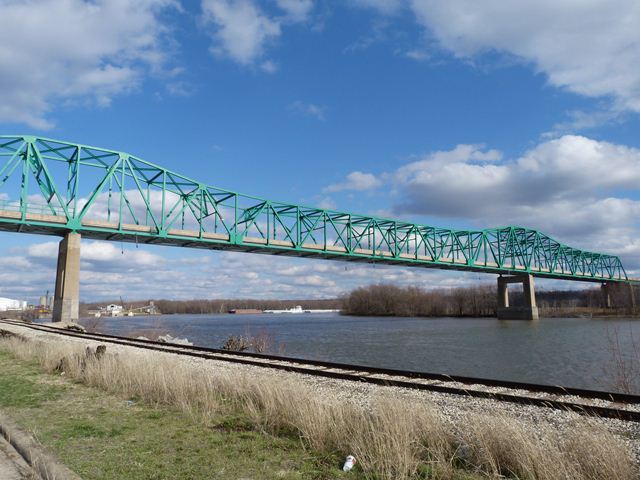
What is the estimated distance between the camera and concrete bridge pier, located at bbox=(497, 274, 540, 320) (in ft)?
342

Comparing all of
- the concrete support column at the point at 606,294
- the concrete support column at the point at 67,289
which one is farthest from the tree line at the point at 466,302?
the concrete support column at the point at 67,289

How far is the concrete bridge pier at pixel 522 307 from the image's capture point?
104356 millimetres

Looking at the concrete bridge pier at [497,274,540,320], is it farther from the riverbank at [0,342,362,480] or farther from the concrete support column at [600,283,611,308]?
the riverbank at [0,342,362,480]

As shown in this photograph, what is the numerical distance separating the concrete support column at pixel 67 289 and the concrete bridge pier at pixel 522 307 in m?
88.1

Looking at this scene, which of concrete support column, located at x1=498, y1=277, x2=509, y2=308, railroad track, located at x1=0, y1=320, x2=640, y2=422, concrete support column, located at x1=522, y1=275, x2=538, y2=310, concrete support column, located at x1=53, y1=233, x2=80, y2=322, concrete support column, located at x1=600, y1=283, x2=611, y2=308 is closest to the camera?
railroad track, located at x1=0, y1=320, x2=640, y2=422

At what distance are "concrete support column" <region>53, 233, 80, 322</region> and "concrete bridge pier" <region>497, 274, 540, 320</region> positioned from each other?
88.1 m

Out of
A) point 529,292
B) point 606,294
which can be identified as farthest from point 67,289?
point 606,294

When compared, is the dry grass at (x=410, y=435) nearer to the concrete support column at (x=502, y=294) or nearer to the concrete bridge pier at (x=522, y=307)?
the concrete bridge pier at (x=522, y=307)

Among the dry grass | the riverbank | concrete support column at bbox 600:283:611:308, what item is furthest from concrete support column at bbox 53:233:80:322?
concrete support column at bbox 600:283:611:308

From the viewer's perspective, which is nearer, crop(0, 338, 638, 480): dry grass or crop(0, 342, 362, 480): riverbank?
crop(0, 338, 638, 480): dry grass

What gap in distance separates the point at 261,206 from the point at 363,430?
82.6 meters

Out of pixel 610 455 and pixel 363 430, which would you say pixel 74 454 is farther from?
pixel 610 455

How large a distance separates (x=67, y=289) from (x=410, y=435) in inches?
1844

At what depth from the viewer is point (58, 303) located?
4781cm
